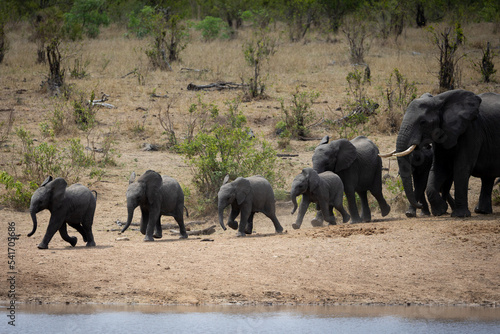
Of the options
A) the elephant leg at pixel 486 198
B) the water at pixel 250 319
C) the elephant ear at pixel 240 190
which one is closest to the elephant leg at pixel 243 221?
the elephant ear at pixel 240 190

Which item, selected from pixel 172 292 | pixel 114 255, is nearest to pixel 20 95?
pixel 114 255

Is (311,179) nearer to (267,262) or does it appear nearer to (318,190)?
(318,190)

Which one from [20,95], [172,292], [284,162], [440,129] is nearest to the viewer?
[172,292]

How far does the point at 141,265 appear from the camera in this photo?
9.19 m

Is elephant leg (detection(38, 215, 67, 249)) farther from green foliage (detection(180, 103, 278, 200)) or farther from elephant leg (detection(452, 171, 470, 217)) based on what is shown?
elephant leg (detection(452, 171, 470, 217))

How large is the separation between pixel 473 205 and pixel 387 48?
589 inches

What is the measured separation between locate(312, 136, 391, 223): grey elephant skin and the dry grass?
3.00m

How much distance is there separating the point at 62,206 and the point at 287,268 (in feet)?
11.2

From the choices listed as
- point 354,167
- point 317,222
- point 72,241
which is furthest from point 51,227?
point 354,167

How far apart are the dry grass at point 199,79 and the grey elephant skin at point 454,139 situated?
4382 mm

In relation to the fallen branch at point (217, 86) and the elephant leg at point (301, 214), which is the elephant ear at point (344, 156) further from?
the fallen branch at point (217, 86)

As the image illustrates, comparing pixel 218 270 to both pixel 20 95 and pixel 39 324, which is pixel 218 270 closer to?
pixel 39 324

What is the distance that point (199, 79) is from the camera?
2344cm

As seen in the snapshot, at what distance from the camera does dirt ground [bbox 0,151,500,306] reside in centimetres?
834
